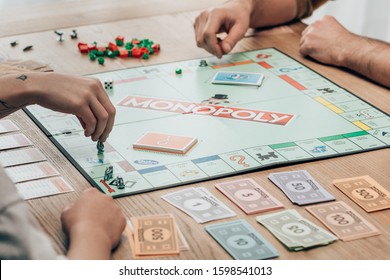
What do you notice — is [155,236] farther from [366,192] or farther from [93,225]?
[366,192]

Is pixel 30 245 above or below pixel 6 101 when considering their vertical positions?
above

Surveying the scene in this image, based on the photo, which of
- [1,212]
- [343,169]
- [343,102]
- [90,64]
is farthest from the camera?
[90,64]

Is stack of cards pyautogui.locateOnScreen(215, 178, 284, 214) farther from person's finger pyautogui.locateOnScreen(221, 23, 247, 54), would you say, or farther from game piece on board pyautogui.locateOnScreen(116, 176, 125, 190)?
person's finger pyautogui.locateOnScreen(221, 23, 247, 54)

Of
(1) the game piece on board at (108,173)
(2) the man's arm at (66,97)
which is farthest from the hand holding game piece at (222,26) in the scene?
(1) the game piece on board at (108,173)

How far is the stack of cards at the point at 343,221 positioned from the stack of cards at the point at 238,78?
23.5 inches

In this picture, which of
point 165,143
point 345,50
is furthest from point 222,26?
point 165,143

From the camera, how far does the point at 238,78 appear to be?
77.4 inches

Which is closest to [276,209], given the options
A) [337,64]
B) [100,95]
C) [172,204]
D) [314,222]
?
[314,222]

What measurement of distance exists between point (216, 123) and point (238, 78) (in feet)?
0.92

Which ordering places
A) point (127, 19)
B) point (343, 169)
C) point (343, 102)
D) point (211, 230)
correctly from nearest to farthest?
point (211, 230)
point (343, 169)
point (343, 102)
point (127, 19)

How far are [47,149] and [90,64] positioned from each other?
49 cm

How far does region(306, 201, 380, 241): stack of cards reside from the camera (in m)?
1.33

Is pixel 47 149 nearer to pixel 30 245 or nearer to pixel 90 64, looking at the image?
pixel 90 64

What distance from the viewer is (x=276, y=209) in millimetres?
1398
